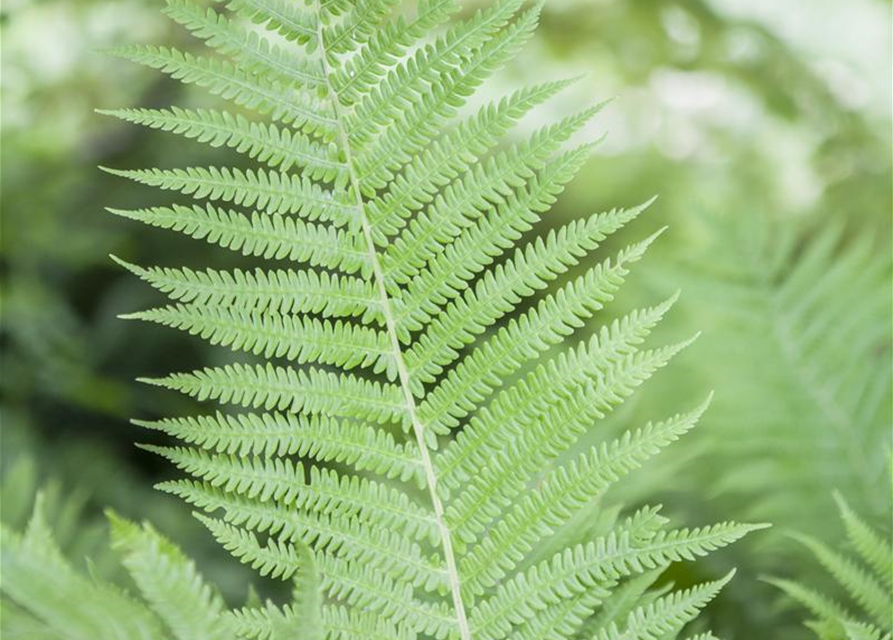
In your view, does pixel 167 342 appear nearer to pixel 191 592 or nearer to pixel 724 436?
pixel 724 436

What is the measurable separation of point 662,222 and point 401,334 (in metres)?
2.39

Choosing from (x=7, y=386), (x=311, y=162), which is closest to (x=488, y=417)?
(x=311, y=162)

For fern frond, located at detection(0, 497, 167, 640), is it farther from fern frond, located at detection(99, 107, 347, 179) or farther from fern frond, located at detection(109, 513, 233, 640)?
fern frond, located at detection(99, 107, 347, 179)

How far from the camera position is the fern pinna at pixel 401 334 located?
23.4 inches

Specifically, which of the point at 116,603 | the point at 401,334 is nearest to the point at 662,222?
the point at 401,334

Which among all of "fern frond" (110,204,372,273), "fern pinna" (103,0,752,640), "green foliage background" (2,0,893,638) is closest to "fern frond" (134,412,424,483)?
"fern pinna" (103,0,752,640)

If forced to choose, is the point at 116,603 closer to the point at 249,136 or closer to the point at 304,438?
the point at 304,438

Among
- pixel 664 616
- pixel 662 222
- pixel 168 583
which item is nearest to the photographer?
pixel 168 583

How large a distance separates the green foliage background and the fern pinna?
1.31 feet

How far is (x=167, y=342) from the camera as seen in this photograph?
2377 millimetres

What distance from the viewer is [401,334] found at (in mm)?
647

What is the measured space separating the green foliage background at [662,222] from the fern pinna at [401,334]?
0.40m

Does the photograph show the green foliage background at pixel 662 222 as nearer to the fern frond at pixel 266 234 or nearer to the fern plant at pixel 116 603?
the fern frond at pixel 266 234

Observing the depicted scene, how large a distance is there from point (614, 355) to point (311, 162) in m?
0.24
